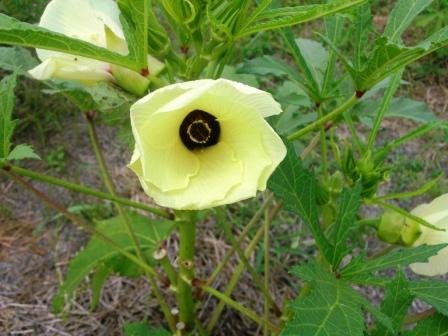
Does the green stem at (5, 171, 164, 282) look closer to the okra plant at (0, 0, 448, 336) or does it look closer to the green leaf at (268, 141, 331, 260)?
the okra plant at (0, 0, 448, 336)

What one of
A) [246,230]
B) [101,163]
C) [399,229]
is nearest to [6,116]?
[101,163]

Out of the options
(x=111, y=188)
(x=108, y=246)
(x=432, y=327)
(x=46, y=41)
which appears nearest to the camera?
(x=46, y=41)

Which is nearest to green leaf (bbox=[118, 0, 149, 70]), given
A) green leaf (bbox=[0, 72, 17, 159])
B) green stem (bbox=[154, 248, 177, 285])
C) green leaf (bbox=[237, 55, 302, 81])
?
green leaf (bbox=[0, 72, 17, 159])

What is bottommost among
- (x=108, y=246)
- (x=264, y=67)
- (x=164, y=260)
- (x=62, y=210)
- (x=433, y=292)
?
(x=108, y=246)

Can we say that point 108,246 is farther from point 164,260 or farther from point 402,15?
point 402,15

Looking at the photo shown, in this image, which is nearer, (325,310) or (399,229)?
(325,310)

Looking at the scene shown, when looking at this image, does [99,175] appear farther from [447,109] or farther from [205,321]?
[447,109]

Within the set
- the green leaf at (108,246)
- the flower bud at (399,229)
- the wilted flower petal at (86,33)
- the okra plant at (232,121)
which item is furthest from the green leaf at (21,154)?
the flower bud at (399,229)

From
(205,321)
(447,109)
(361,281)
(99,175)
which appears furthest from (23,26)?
(447,109)

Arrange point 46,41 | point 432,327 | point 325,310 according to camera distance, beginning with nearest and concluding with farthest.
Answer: point 46,41 < point 325,310 < point 432,327
